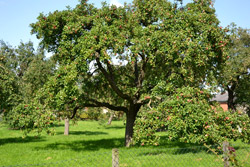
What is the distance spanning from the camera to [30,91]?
32875mm

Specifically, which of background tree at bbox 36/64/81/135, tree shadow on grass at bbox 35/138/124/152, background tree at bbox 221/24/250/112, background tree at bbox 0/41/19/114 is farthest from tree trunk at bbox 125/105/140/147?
background tree at bbox 221/24/250/112

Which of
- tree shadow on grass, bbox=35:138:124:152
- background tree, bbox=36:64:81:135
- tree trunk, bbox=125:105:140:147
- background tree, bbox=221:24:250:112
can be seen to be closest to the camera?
background tree, bbox=36:64:81:135

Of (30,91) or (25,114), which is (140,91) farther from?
(30,91)

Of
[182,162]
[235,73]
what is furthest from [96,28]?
[235,73]

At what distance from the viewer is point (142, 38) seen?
15281 millimetres

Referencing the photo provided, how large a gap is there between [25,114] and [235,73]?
24704 mm

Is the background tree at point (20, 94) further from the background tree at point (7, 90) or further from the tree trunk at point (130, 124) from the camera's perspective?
the tree trunk at point (130, 124)

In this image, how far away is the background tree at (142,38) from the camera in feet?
48.2

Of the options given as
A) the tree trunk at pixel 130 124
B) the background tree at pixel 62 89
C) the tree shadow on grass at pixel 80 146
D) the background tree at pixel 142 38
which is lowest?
the tree shadow on grass at pixel 80 146

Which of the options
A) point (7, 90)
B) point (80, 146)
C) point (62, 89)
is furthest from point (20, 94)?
point (62, 89)

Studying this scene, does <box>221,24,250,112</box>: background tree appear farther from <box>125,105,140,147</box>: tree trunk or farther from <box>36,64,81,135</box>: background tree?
<box>36,64,81,135</box>: background tree

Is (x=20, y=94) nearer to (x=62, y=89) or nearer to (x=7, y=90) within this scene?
(x=7, y=90)

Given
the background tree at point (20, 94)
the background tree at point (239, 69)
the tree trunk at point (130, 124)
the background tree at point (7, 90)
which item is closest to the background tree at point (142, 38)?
the tree trunk at point (130, 124)

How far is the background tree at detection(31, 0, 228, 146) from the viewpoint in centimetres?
1470
